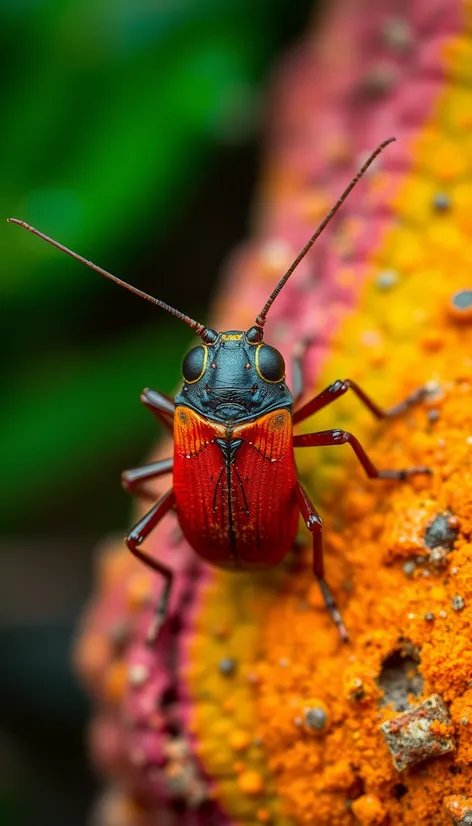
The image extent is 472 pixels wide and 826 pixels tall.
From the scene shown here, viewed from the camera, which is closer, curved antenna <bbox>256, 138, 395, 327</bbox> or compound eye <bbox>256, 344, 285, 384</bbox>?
curved antenna <bbox>256, 138, 395, 327</bbox>

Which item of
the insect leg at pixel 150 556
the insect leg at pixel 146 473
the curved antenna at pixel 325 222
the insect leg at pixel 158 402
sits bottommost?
the insect leg at pixel 150 556

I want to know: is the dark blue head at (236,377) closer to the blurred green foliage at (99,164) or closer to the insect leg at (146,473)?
the insect leg at (146,473)

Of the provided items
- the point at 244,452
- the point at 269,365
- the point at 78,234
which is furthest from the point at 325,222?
→ the point at 78,234

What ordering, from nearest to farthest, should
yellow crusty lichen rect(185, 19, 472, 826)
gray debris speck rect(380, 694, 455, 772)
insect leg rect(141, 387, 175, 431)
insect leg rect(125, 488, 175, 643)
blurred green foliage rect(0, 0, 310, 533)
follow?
gray debris speck rect(380, 694, 455, 772) < yellow crusty lichen rect(185, 19, 472, 826) < insect leg rect(125, 488, 175, 643) < insect leg rect(141, 387, 175, 431) < blurred green foliage rect(0, 0, 310, 533)

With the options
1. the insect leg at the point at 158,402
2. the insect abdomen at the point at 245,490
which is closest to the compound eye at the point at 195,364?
the insect abdomen at the point at 245,490

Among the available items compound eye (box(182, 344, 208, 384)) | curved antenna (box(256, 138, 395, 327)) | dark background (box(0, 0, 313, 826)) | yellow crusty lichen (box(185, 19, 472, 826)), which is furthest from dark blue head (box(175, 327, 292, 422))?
dark background (box(0, 0, 313, 826))

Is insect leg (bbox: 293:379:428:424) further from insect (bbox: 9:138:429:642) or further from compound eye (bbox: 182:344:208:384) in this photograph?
compound eye (bbox: 182:344:208:384)

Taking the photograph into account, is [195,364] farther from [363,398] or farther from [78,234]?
Answer: [78,234]

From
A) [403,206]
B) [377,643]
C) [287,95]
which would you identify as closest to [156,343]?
[287,95]

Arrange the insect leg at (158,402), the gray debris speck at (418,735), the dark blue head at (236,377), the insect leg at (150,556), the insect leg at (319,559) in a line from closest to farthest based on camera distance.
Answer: the gray debris speck at (418,735)
the insect leg at (319,559)
the dark blue head at (236,377)
the insect leg at (150,556)
the insect leg at (158,402)
